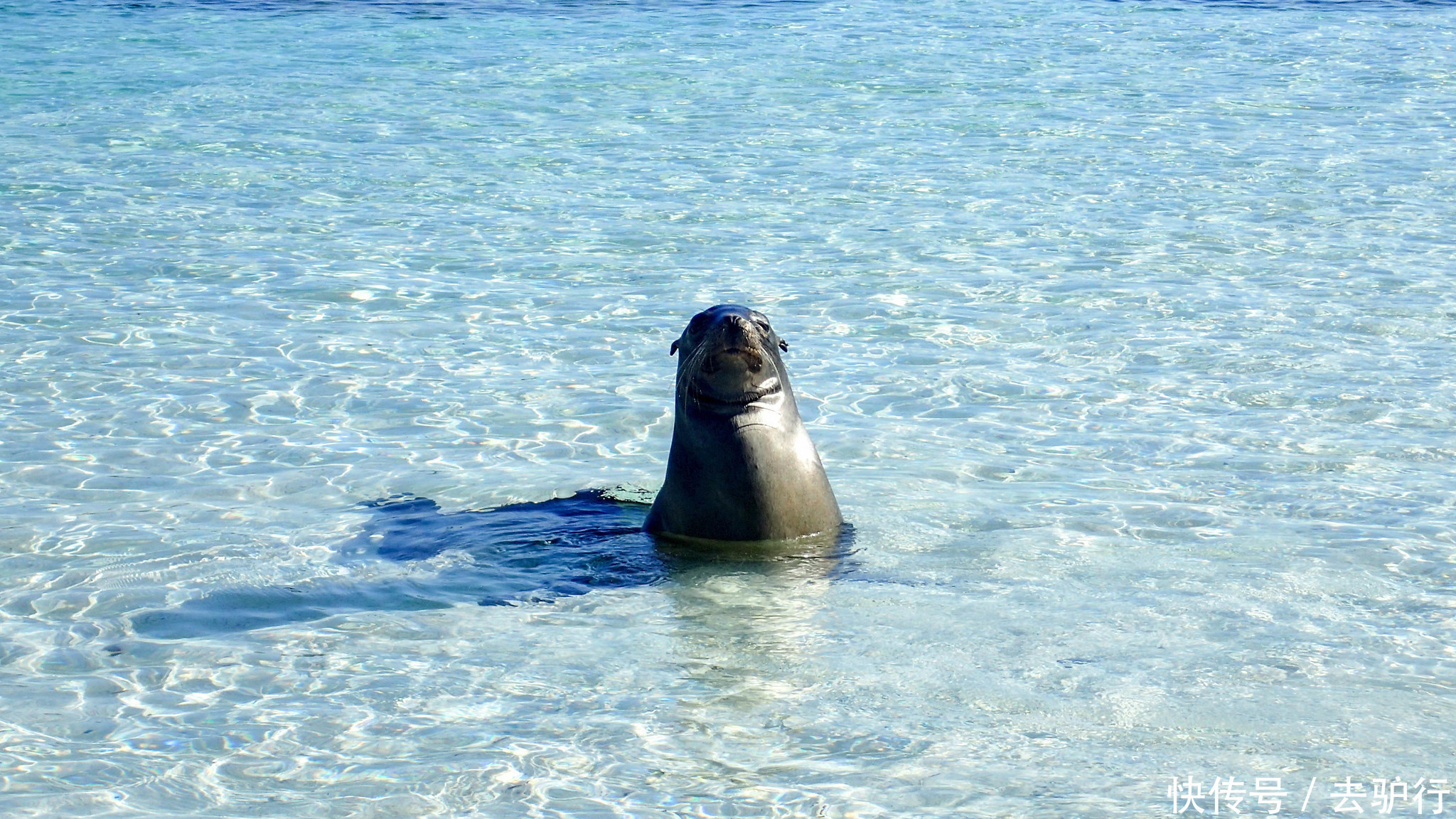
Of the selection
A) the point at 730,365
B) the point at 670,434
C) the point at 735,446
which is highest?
the point at 730,365

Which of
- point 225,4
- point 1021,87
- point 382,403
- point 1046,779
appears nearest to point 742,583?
point 1046,779

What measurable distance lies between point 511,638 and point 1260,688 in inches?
90.8

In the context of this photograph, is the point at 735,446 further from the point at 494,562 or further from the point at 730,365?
the point at 494,562

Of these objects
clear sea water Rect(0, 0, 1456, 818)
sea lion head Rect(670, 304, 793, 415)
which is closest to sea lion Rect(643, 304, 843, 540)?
sea lion head Rect(670, 304, 793, 415)

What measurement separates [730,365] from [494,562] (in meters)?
1.13

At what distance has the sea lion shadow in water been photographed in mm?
5484

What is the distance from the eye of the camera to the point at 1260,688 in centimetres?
475

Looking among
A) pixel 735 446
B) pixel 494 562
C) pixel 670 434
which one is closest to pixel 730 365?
pixel 735 446

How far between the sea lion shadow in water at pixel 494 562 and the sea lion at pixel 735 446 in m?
0.09

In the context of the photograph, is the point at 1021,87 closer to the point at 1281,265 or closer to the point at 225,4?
the point at 1281,265

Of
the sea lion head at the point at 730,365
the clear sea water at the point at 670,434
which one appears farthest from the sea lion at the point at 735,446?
the clear sea water at the point at 670,434

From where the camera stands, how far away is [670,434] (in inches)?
303

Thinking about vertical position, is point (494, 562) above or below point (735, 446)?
below

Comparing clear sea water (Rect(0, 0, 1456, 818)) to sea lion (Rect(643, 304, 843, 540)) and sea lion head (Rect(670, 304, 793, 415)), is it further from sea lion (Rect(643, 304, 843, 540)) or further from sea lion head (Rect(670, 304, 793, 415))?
sea lion head (Rect(670, 304, 793, 415))
